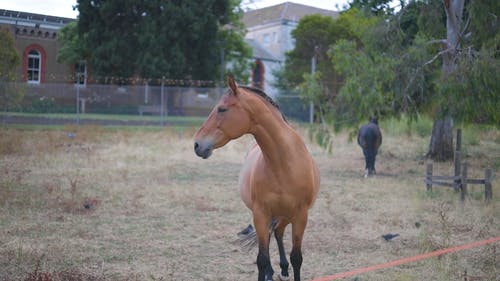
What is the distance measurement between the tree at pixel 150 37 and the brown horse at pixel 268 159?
78.9ft

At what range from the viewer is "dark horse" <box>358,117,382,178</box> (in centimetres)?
1251

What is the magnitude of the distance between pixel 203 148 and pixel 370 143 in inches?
363

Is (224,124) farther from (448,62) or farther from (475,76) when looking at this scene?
(448,62)

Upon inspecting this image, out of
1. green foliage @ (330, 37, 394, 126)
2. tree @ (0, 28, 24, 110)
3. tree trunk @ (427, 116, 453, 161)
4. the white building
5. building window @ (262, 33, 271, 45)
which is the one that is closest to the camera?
green foliage @ (330, 37, 394, 126)

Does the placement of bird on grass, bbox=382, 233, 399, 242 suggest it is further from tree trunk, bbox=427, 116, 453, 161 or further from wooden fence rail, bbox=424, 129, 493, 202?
tree trunk, bbox=427, 116, 453, 161

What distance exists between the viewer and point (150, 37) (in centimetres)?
2802

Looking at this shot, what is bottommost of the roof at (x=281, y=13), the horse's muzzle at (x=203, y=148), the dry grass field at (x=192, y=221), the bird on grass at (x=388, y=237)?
the dry grass field at (x=192, y=221)

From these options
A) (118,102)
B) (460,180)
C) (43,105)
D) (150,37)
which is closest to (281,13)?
(150,37)

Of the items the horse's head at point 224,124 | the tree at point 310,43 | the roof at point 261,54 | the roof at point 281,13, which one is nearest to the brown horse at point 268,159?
the horse's head at point 224,124

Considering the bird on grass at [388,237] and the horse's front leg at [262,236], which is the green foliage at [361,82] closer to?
the bird on grass at [388,237]

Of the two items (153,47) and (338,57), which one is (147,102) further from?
(338,57)

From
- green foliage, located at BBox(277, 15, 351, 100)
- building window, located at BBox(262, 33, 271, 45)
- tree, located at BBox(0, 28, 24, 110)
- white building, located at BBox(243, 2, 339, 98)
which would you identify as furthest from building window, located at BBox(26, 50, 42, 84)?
building window, located at BBox(262, 33, 271, 45)

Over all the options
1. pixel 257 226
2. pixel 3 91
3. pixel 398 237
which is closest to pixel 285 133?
pixel 257 226

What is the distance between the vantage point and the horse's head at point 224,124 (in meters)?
4.04
